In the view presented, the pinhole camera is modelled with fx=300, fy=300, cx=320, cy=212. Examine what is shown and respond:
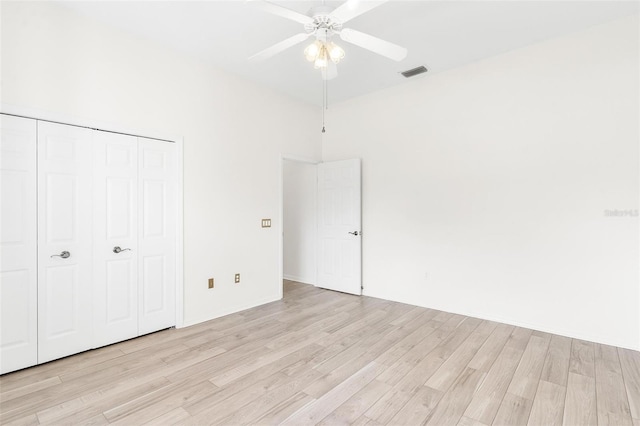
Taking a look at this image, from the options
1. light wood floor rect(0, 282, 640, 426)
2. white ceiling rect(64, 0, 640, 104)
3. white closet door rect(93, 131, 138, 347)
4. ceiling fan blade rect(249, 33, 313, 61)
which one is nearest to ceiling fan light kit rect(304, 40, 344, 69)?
ceiling fan blade rect(249, 33, 313, 61)

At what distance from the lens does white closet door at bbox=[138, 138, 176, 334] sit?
3.16 meters

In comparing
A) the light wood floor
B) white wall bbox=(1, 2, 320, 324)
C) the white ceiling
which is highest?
the white ceiling

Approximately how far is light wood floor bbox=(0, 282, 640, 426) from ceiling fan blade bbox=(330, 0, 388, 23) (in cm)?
259

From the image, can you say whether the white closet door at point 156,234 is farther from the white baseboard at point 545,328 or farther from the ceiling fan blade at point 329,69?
the white baseboard at point 545,328

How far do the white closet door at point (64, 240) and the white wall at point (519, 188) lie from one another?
3504 millimetres

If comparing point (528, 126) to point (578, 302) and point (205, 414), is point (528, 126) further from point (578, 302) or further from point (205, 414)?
point (205, 414)

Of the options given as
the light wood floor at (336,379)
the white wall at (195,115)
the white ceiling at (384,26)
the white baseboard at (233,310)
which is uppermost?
the white ceiling at (384,26)

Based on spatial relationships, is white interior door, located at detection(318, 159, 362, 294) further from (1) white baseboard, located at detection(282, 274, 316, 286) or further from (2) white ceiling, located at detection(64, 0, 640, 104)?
(2) white ceiling, located at detection(64, 0, 640, 104)

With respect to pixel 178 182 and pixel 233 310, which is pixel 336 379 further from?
pixel 178 182

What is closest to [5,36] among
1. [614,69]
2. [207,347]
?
[207,347]

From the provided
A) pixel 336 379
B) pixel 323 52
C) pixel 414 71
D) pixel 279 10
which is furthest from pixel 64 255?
pixel 414 71

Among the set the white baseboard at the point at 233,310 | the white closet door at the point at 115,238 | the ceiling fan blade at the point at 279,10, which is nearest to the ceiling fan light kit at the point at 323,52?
the ceiling fan blade at the point at 279,10

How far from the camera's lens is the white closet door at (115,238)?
9.41ft

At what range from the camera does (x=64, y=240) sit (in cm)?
268
